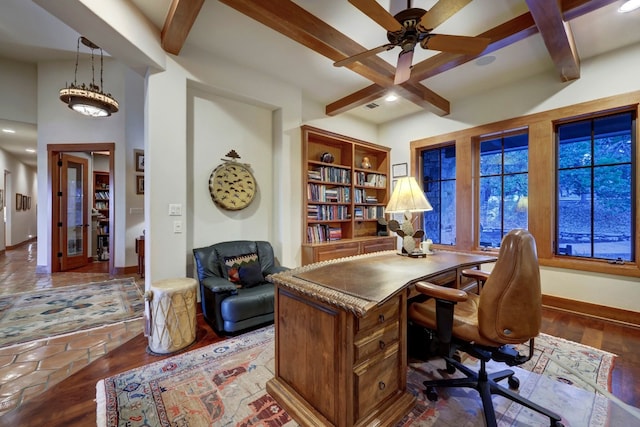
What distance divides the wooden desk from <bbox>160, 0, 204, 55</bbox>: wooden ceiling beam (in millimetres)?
2110

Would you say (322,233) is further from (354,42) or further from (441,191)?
(354,42)

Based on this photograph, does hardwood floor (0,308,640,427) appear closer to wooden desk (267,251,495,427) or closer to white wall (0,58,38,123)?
wooden desk (267,251,495,427)

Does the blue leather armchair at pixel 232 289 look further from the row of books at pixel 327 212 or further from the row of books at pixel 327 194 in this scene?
the row of books at pixel 327 194

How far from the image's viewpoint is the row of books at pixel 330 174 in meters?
3.94

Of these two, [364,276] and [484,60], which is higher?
[484,60]

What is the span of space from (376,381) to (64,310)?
12.3ft

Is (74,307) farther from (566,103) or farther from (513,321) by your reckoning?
(566,103)

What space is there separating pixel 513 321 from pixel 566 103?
3.18 meters

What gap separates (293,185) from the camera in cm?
364

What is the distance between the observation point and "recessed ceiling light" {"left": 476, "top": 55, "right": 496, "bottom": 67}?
9.57ft

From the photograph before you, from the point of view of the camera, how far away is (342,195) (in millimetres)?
4234

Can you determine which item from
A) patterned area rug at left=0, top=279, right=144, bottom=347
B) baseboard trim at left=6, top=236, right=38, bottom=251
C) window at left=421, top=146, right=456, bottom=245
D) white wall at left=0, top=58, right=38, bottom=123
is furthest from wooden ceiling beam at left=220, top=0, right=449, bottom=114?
baseboard trim at left=6, top=236, right=38, bottom=251

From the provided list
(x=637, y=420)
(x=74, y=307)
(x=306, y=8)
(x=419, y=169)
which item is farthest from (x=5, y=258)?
(x=637, y=420)

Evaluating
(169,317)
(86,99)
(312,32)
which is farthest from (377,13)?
(86,99)
